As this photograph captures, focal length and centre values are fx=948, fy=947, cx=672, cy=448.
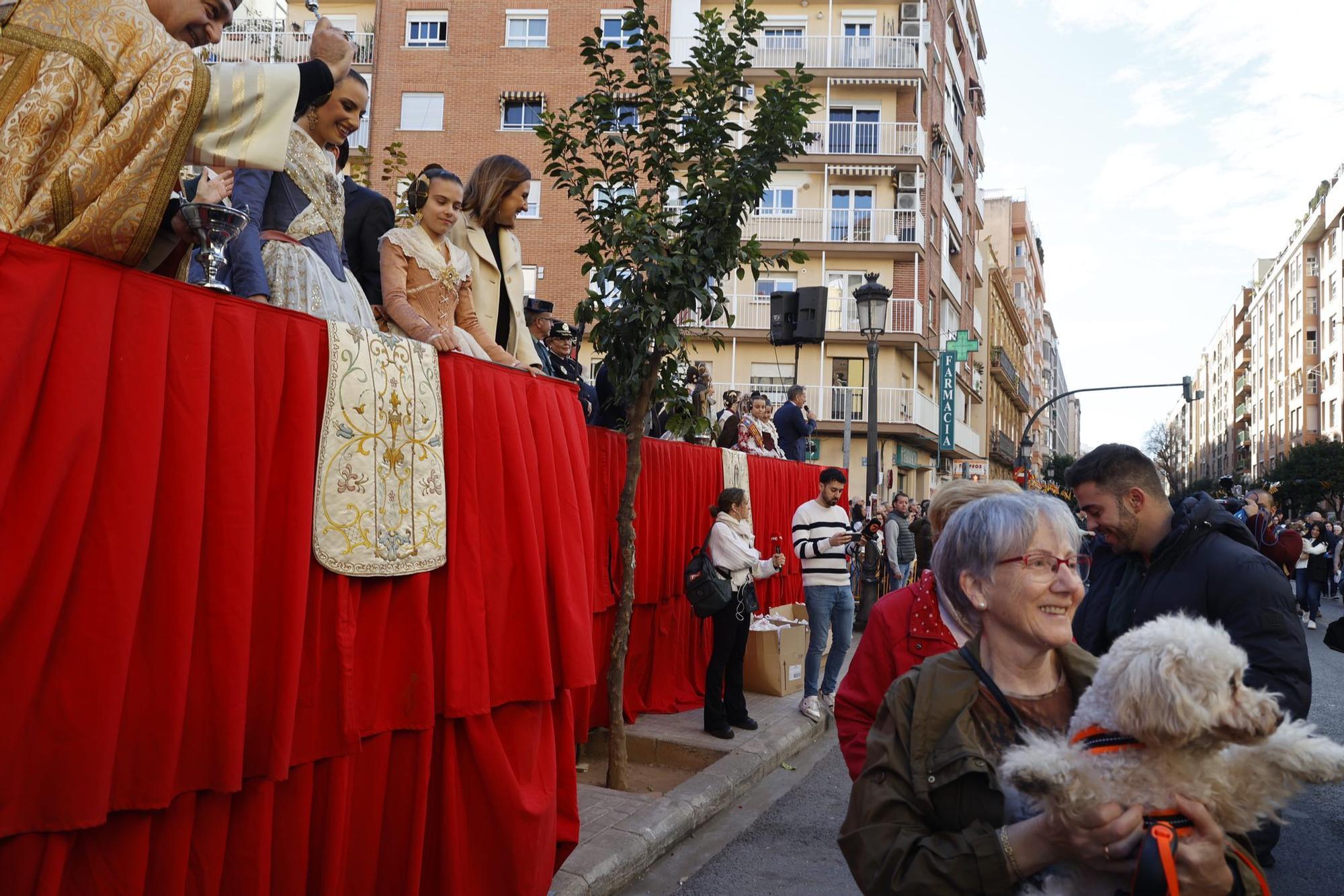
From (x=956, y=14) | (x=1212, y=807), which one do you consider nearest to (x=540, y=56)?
(x=956, y=14)

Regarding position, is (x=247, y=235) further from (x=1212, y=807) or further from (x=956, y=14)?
(x=956, y=14)

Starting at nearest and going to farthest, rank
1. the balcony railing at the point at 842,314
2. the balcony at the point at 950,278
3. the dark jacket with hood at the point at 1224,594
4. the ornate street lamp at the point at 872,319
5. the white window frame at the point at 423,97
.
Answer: the dark jacket with hood at the point at 1224,594 → the ornate street lamp at the point at 872,319 → the white window frame at the point at 423,97 → the balcony railing at the point at 842,314 → the balcony at the point at 950,278

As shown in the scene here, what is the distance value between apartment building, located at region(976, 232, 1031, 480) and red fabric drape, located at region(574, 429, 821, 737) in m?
40.4

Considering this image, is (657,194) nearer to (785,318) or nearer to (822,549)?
(822,549)

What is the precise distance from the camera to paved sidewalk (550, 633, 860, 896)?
4449 mm

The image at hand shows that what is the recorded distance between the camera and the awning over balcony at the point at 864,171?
110ft

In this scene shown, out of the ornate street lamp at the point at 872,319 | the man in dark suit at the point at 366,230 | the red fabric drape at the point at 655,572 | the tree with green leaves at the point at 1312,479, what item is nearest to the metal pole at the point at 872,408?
the ornate street lamp at the point at 872,319

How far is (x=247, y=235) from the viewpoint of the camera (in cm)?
347

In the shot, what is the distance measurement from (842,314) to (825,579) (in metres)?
26.0

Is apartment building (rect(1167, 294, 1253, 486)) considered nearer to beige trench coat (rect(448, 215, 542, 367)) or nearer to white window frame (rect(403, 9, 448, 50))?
white window frame (rect(403, 9, 448, 50))

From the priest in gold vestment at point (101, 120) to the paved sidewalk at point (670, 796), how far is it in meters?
3.12

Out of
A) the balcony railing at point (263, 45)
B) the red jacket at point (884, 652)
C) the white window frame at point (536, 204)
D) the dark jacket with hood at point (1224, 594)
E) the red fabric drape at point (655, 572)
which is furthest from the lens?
the white window frame at point (536, 204)

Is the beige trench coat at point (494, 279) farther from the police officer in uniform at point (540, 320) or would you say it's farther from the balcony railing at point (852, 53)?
the balcony railing at point (852, 53)

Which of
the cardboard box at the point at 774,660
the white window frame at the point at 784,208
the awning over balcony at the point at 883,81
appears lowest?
the cardboard box at the point at 774,660
